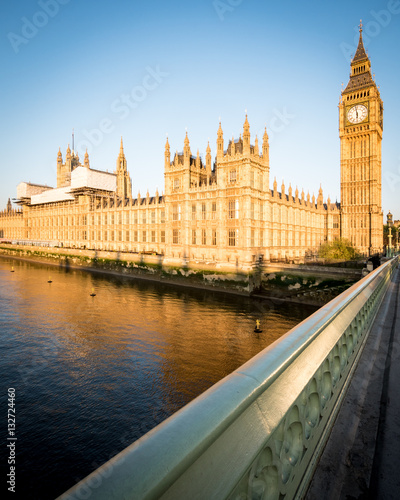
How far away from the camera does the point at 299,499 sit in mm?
2195

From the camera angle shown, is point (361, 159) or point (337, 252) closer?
point (337, 252)

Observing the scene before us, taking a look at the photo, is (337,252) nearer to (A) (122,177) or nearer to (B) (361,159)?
(B) (361,159)

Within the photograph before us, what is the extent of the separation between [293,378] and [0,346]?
24136mm

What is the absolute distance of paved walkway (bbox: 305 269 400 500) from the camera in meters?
2.26

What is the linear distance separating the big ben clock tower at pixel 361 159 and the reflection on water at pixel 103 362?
127 feet

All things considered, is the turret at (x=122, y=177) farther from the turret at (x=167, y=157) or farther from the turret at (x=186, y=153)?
the turret at (x=186, y=153)

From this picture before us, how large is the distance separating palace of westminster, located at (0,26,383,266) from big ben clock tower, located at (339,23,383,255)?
0.19 meters

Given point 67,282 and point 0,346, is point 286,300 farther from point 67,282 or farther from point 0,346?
point 67,282

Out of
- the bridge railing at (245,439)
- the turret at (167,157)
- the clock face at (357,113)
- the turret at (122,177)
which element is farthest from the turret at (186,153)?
the turret at (122,177)

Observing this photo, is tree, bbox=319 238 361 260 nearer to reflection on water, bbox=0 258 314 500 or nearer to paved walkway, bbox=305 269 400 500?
reflection on water, bbox=0 258 314 500

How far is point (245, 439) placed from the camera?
5.16ft

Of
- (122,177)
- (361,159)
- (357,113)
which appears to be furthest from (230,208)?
(122,177)

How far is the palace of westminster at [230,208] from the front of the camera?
44.4m

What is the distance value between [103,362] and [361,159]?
217 ft
